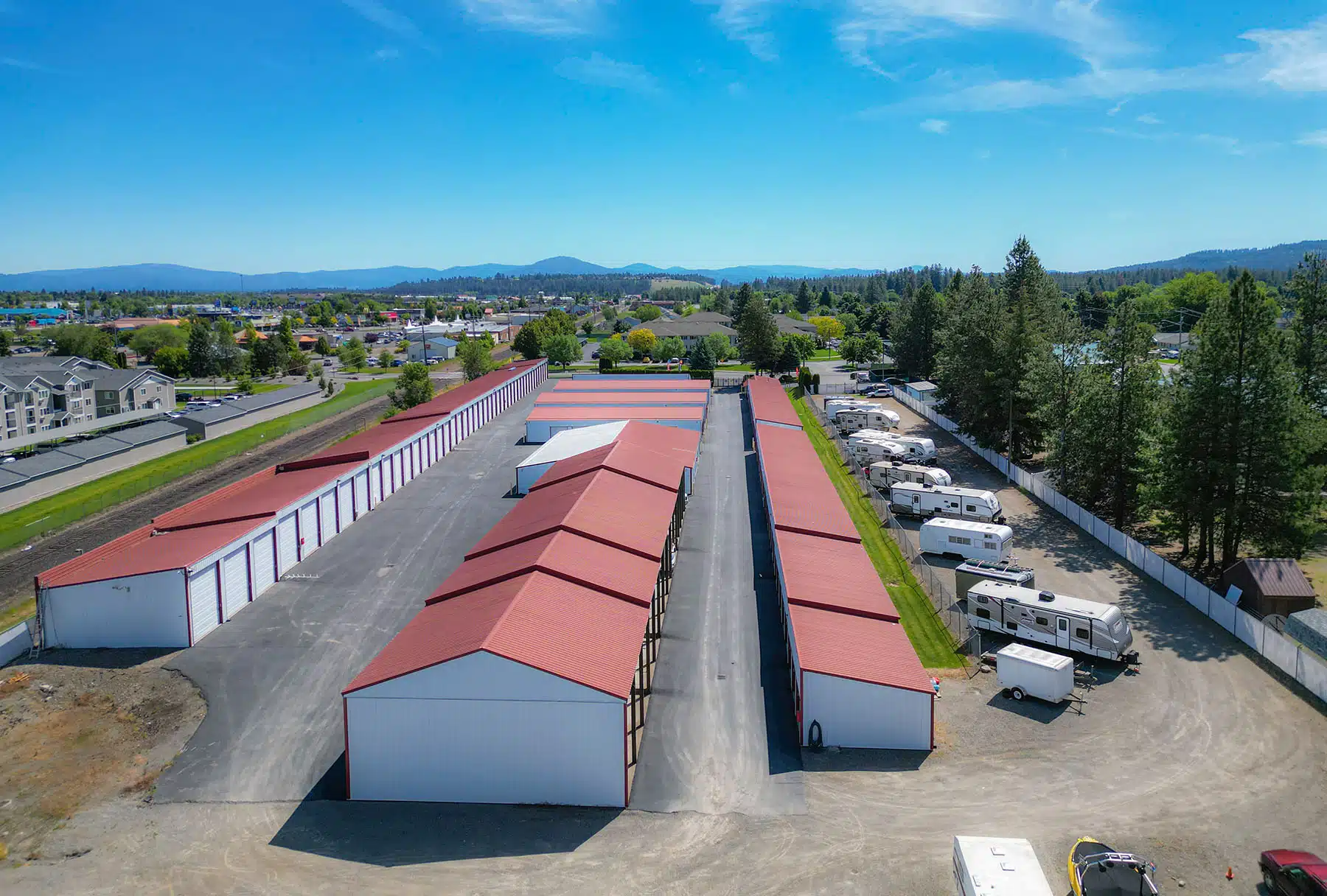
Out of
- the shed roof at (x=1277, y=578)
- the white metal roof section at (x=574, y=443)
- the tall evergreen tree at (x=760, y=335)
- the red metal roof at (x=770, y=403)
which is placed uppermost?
the tall evergreen tree at (x=760, y=335)

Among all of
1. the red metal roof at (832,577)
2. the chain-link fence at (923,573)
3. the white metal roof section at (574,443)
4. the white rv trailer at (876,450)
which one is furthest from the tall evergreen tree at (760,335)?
the red metal roof at (832,577)

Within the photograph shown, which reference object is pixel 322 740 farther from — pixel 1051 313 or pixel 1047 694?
pixel 1051 313

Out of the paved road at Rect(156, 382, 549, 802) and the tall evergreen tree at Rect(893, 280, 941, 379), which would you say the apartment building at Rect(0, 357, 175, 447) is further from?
the tall evergreen tree at Rect(893, 280, 941, 379)

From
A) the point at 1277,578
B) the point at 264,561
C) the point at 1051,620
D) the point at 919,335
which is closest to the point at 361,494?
the point at 264,561

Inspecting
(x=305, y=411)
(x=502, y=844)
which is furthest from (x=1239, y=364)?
(x=305, y=411)

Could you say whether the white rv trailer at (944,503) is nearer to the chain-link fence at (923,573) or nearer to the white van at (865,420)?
the chain-link fence at (923,573)
